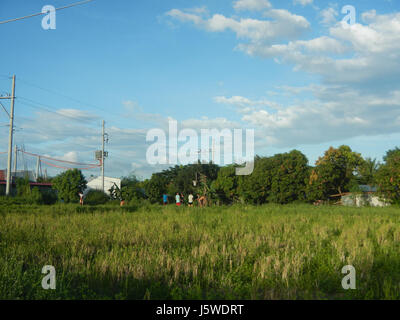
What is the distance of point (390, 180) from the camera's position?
30156 millimetres

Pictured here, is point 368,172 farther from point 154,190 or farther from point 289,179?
point 154,190

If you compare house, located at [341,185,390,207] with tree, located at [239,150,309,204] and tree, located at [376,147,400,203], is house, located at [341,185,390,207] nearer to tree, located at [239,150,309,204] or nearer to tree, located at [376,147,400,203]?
tree, located at [376,147,400,203]

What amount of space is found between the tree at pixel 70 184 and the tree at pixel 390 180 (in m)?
28.9

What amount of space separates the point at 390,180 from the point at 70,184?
30336 mm

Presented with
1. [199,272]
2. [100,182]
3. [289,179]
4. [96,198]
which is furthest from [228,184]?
[199,272]

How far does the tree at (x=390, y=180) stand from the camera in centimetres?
3002

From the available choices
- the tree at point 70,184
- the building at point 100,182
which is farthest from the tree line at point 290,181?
the building at point 100,182

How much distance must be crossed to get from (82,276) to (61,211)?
47.9 ft

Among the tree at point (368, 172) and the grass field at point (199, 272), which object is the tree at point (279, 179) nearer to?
the tree at point (368, 172)

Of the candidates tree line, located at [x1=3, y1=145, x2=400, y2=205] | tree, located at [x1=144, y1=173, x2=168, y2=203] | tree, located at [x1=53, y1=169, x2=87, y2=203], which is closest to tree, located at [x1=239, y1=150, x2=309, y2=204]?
tree line, located at [x1=3, y1=145, x2=400, y2=205]
